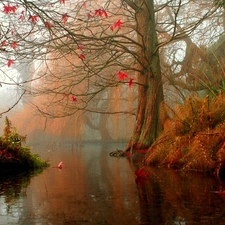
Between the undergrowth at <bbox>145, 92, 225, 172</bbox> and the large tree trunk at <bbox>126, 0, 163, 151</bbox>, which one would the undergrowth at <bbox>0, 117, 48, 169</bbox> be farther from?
the large tree trunk at <bbox>126, 0, 163, 151</bbox>

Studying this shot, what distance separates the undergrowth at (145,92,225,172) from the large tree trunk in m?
→ 2.28

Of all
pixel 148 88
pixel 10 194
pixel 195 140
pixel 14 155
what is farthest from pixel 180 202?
pixel 148 88

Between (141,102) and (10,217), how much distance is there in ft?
21.5

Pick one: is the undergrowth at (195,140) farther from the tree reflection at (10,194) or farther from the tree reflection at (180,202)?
the tree reflection at (10,194)

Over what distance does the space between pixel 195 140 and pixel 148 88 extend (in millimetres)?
3896

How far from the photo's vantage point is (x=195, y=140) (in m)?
4.45

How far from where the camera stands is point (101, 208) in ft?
6.97

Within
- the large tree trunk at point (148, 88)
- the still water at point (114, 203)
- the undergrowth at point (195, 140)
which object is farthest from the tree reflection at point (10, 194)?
the large tree trunk at point (148, 88)

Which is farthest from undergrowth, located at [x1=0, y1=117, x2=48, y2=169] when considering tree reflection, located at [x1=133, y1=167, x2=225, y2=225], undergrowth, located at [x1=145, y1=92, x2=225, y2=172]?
tree reflection, located at [x1=133, y1=167, x2=225, y2=225]

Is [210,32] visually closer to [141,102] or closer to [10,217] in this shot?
[141,102]

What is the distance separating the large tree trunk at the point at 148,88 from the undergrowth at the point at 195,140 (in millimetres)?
2281

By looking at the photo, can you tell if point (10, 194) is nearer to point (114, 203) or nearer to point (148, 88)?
point (114, 203)

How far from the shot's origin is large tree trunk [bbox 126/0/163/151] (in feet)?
26.0

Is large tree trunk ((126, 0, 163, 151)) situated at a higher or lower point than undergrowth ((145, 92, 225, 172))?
higher
